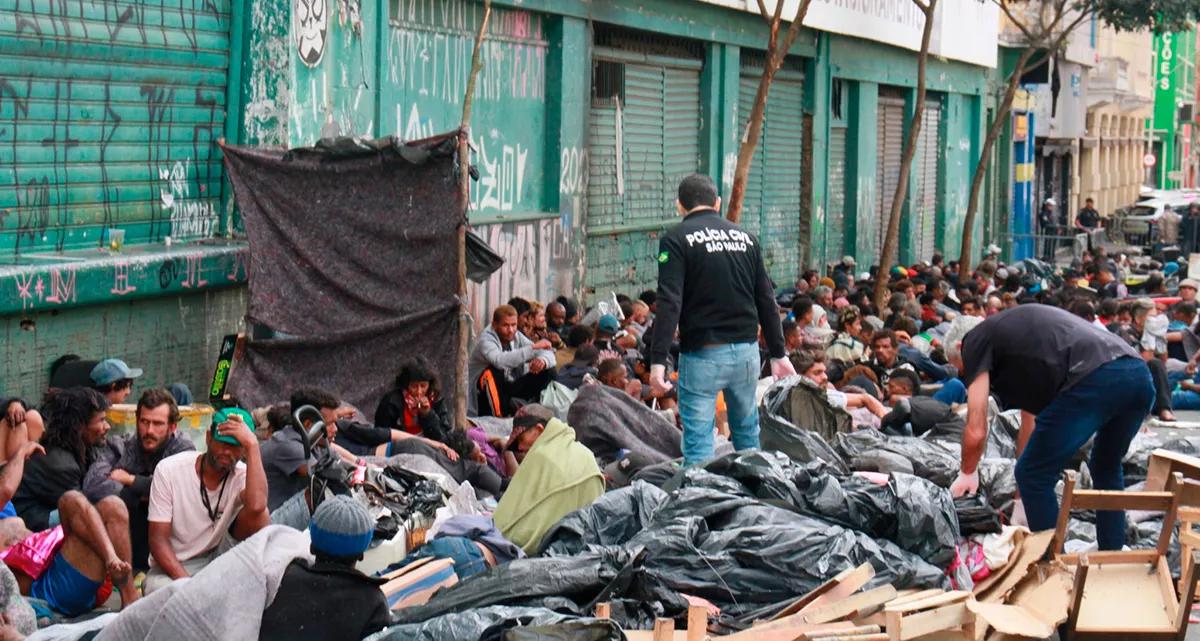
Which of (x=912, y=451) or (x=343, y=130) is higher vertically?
(x=343, y=130)

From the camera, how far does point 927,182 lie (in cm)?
2873

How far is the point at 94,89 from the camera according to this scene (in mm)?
10141

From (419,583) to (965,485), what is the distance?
2.69 m

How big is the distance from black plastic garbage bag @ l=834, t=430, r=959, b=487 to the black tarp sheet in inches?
94.5

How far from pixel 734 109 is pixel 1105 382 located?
12238mm

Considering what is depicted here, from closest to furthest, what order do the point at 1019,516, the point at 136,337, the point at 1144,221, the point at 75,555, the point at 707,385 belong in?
the point at 75,555 → the point at 1019,516 → the point at 707,385 → the point at 136,337 → the point at 1144,221

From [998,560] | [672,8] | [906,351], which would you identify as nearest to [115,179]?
[998,560]

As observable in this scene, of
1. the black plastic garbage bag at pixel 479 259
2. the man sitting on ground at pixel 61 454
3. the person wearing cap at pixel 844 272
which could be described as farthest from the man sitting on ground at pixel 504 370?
the person wearing cap at pixel 844 272

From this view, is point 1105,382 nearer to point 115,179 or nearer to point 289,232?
point 289,232

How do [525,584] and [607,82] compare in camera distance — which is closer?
[525,584]

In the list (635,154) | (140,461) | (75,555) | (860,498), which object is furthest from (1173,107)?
(75,555)

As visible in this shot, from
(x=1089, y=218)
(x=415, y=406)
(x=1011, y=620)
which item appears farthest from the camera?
(x=1089, y=218)

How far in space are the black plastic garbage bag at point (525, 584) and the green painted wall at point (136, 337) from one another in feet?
12.2

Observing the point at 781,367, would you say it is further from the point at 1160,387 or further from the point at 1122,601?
the point at 1160,387
